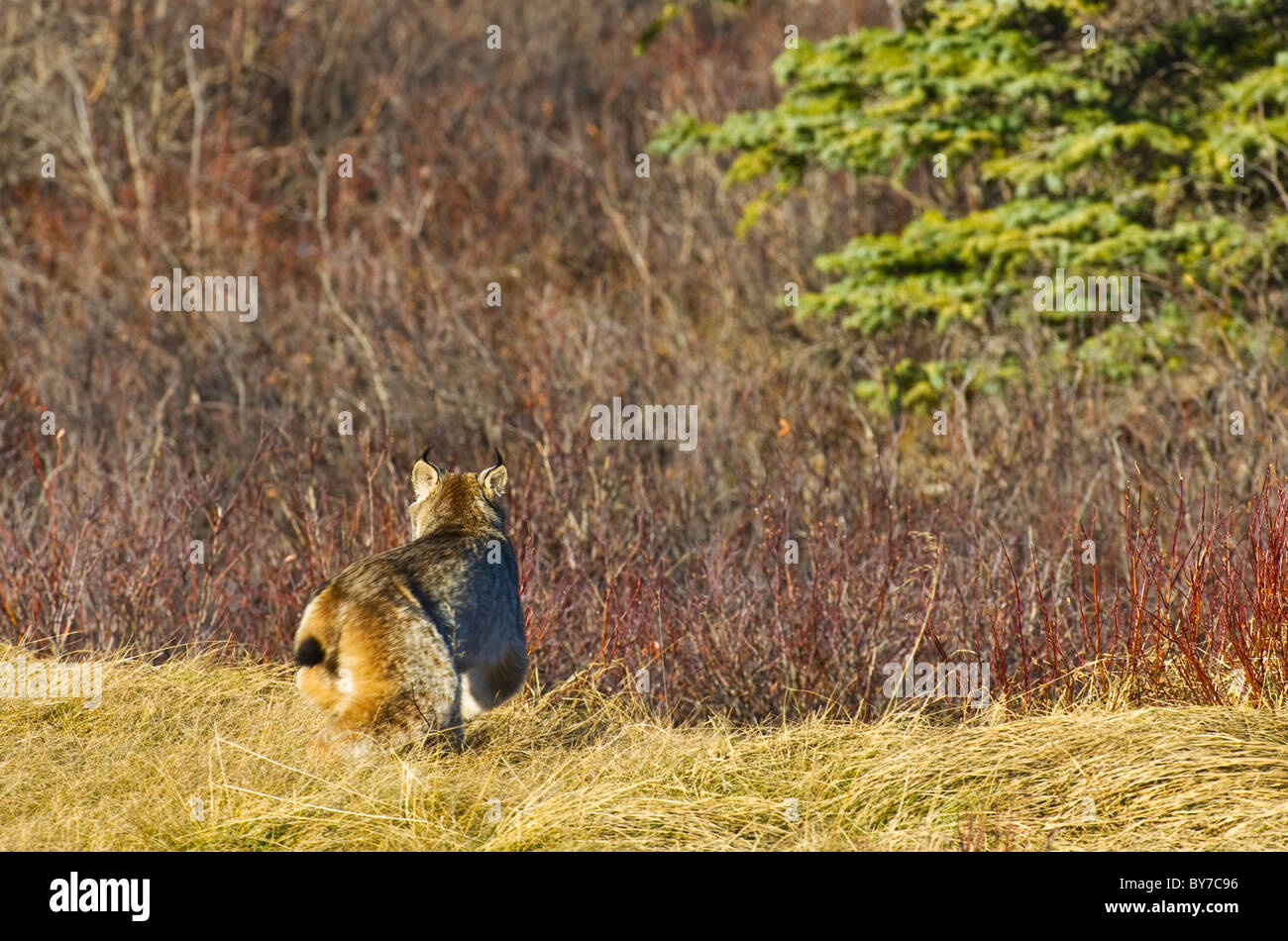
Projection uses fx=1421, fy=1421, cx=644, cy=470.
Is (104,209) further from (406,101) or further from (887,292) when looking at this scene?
(887,292)

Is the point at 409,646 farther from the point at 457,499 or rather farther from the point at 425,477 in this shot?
the point at 425,477

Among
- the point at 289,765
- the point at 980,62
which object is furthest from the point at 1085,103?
the point at 289,765

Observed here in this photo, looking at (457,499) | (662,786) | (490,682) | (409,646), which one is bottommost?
(662,786)

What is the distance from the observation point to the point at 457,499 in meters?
5.68

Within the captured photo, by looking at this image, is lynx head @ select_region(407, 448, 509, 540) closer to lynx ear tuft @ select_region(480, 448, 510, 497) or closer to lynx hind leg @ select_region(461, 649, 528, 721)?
lynx ear tuft @ select_region(480, 448, 510, 497)

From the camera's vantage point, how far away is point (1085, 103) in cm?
1066

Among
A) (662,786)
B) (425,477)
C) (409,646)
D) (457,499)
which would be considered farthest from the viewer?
(425,477)

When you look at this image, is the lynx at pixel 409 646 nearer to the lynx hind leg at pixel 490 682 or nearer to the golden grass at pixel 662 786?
the lynx hind leg at pixel 490 682

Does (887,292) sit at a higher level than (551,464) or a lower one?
higher

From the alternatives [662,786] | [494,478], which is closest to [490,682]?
[662,786]

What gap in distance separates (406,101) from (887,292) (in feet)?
33.8

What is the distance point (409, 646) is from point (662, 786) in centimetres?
104

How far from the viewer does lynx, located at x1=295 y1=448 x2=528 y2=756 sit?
16.1ft
